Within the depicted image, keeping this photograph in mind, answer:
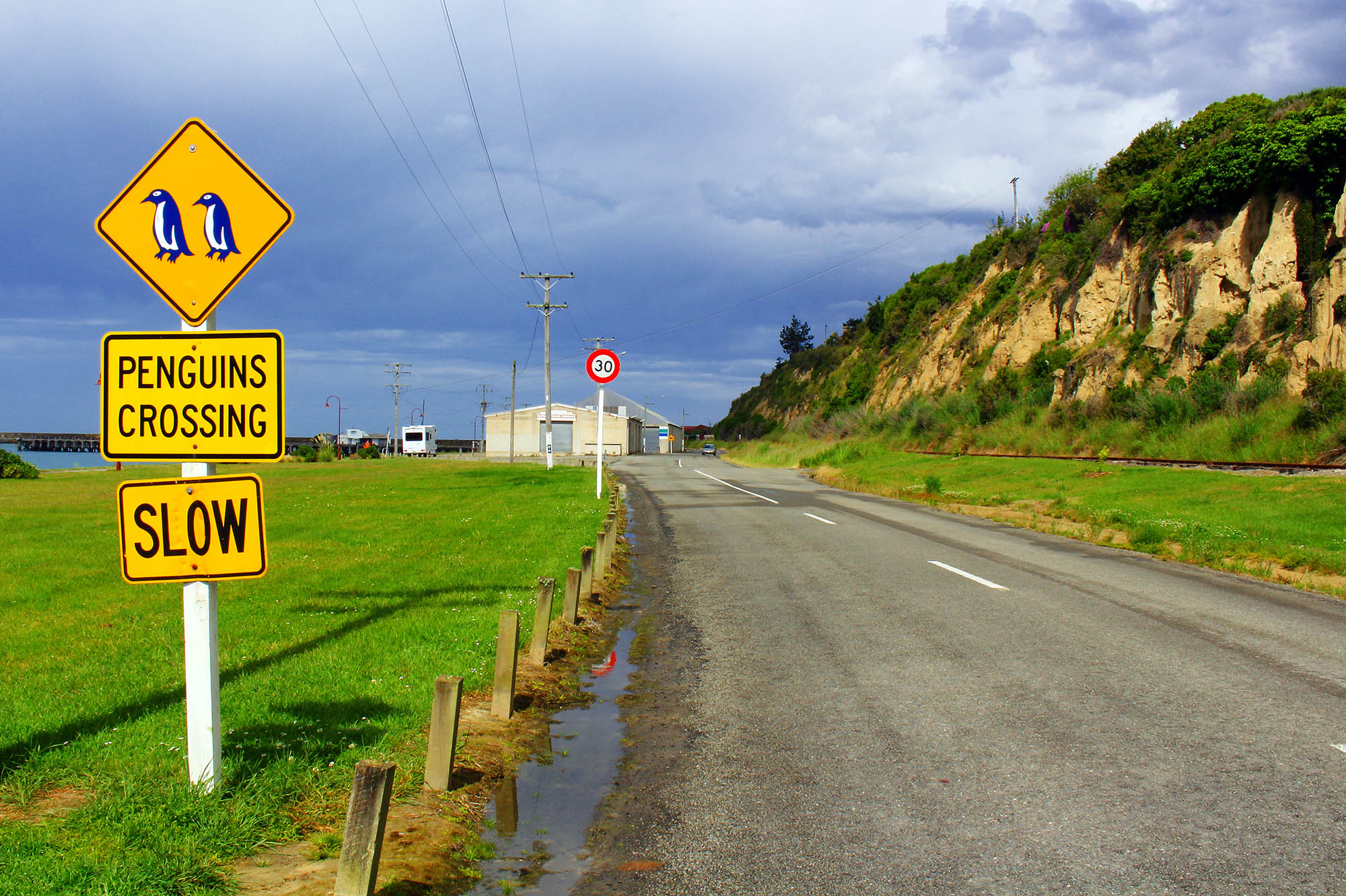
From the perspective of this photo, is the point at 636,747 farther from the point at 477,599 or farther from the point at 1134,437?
the point at 1134,437

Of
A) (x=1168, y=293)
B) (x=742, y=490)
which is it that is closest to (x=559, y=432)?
(x=742, y=490)

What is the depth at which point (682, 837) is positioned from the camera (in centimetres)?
444

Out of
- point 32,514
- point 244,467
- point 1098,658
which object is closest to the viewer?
point 1098,658

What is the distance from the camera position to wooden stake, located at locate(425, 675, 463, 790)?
15.7 feet

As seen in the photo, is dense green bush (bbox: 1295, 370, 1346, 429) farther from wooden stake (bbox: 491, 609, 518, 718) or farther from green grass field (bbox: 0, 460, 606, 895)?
wooden stake (bbox: 491, 609, 518, 718)

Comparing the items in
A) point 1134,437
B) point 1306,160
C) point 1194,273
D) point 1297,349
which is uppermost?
point 1306,160

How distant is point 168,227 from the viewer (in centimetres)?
454

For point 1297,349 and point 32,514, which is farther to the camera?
point 1297,349

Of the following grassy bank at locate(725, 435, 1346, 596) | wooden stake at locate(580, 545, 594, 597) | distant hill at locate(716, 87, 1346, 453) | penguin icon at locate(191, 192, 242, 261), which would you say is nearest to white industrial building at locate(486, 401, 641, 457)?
distant hill at locate(716, 87, 1346, 453)

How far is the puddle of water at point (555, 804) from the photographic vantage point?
13.7ft

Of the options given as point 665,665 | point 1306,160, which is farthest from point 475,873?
point 1306,160

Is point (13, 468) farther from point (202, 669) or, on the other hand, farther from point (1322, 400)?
point (1322, 400)

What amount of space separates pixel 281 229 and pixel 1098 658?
22.5ft

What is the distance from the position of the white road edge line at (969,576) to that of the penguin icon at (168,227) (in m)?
9.48
